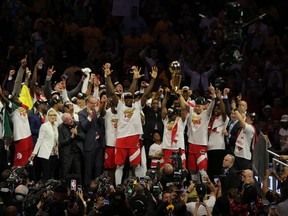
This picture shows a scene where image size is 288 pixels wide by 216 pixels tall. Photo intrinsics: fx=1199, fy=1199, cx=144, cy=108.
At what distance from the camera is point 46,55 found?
88.2 feet

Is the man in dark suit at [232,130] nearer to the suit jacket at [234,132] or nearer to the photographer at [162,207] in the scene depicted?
the suit jacket at [234,132]

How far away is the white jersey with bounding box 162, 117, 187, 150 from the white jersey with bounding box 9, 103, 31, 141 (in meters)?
2.68

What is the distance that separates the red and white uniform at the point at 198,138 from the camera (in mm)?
23328

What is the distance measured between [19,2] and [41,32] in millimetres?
1305

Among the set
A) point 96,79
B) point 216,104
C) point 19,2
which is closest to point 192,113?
point 216,104

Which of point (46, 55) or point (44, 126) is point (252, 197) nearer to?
point (44, 126)

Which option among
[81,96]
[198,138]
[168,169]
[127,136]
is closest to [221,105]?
[198,138]

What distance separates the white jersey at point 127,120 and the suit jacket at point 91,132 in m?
0.38

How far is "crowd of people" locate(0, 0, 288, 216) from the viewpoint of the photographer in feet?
62.5

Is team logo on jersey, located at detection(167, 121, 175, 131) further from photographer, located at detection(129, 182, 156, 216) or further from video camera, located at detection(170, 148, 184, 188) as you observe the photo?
photographer, located at detection(129, 182, 156, 216)

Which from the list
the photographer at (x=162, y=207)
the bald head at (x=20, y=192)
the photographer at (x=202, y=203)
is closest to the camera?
the photographer at (x=162, y=207)

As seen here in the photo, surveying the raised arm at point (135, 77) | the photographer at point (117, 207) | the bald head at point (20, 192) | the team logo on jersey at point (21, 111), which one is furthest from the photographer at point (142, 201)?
the team logo on jersey at point (21, 111)

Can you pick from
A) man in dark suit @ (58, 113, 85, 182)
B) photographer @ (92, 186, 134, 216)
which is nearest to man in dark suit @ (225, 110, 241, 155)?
man in dark suit @ (58, 113, 85, 182)

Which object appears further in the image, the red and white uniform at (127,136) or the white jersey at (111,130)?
the white jersey at (111,130)
